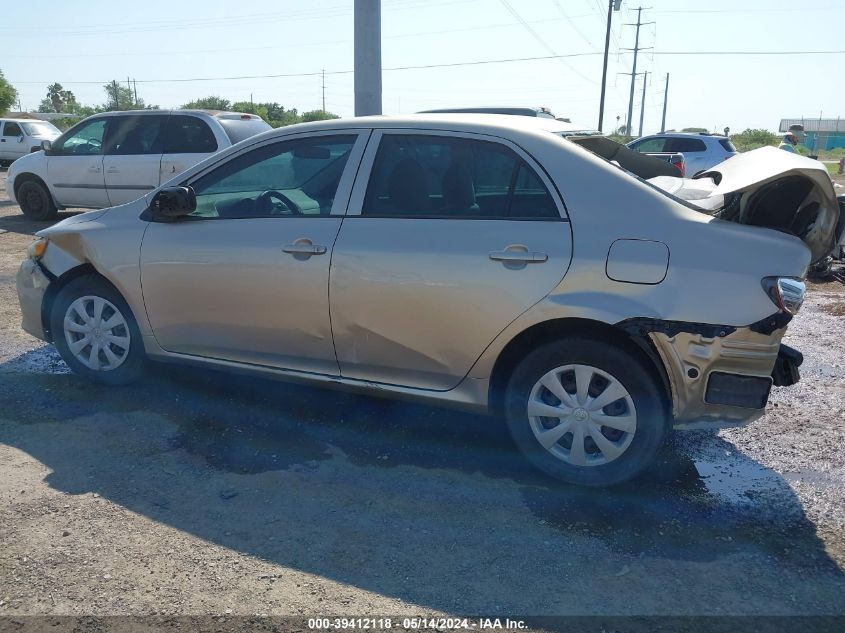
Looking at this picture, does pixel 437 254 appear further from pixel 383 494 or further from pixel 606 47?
pixel 606 47

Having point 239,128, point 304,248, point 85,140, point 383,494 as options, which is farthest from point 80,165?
point 383,494

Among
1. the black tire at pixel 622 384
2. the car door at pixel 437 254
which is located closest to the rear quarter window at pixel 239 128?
the car door at pixel 437 254

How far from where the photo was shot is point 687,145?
17609 millimetres

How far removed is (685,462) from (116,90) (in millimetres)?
99957

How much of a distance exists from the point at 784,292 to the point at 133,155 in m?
9.75

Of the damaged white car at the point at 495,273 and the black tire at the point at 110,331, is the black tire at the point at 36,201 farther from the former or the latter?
the damaged white car at the point at 495,273

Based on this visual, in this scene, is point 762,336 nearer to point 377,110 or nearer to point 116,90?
point 377,110

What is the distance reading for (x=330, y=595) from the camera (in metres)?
2.75

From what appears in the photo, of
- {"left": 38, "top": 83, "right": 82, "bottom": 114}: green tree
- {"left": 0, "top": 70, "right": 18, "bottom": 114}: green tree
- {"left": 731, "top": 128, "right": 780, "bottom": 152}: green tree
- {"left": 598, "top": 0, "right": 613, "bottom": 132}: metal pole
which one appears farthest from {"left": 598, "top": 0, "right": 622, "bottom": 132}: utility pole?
{"left": 38, "top": 83, "right": 82, "bottom": 114}: green tree

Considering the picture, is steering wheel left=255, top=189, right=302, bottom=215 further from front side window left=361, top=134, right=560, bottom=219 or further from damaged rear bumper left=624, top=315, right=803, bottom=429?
damaged rear bumper left=624, top=315, right=803, bottom=429

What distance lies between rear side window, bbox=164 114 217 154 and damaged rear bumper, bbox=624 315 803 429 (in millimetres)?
8486

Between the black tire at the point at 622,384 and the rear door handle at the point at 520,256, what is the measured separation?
0.41 m

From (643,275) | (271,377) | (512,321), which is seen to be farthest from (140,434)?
(643,275)

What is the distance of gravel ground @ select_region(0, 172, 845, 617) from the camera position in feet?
9.06
